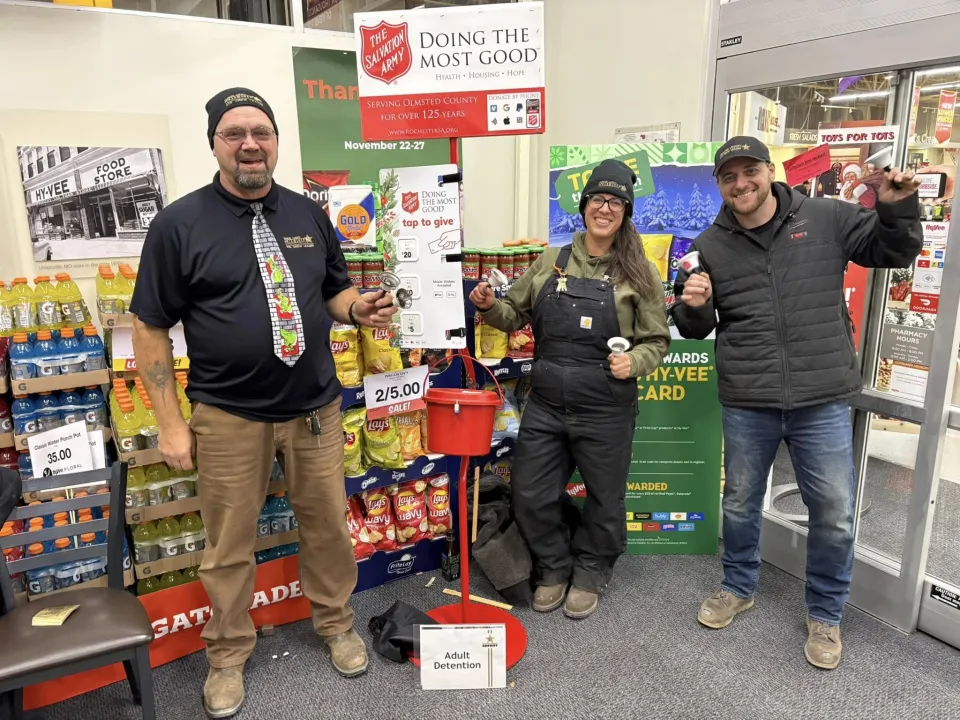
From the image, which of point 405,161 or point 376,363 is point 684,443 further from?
point 405,161

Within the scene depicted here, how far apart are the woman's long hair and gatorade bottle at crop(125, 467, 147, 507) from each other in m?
1.86

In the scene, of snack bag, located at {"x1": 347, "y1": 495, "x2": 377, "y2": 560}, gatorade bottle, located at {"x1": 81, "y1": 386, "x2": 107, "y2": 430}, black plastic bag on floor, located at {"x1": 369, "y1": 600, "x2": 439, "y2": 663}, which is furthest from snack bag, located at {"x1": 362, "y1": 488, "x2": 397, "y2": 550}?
gatorade bottle, located at {"x1": 81, "y1": 386, "x2": 107, "y2": 430}

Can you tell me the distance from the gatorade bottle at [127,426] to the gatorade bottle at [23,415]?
243 mm

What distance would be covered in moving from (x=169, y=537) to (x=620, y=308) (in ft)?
6.12

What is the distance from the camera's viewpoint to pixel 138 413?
2322 millimetres

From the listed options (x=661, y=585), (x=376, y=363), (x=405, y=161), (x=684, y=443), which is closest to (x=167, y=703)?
(x=376, y=363)

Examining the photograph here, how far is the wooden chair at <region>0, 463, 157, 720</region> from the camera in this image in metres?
1.63

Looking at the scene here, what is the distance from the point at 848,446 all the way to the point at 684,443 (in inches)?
33.9

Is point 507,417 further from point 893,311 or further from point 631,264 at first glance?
point 893,311

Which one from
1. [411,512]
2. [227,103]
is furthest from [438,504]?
[227,103]

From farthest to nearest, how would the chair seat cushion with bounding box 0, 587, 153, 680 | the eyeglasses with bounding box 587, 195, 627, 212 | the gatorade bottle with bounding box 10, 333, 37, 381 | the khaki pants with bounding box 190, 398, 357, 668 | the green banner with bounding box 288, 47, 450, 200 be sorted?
the green banner with bounding box 288, 47, 450, 200
the eyeglasses with bounding box 587, 195, 627, 212
the gatorade bottle with bounding box 10, 333, 37, 381
the khaki pants with bounding box 190, 398, 357, 668
the chair seat cushion with bounding box 0, 587, 153, 680

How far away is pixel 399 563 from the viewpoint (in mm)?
2918

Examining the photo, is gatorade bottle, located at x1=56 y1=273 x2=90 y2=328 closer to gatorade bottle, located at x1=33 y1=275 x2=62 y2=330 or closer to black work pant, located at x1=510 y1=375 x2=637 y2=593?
gatorade bottle, located at x1=33 y1=275 x2=62 y2=330

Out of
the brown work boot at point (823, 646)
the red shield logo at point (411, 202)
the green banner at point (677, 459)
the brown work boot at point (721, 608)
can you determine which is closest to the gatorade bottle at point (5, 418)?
the red shield logo at point (411, 202)
